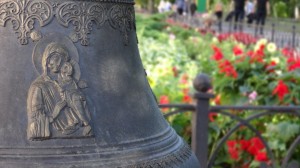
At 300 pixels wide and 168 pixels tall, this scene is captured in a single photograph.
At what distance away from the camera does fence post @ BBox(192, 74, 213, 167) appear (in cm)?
379

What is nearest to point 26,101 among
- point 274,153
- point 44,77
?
point 44,77

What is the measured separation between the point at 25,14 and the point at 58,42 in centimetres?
12

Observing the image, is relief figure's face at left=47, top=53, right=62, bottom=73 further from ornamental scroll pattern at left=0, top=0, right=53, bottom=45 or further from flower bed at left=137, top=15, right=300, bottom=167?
flower bed at left=137, top=15, right=300, bottom=167

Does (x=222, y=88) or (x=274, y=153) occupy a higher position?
(x=222, y=88)

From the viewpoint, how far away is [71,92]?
1655 millimetres

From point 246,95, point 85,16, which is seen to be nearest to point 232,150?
point 246,95

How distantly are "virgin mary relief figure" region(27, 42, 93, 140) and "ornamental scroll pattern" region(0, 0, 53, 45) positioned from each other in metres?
0.08

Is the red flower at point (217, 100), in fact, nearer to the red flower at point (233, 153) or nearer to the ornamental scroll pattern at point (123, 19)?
the red flower at point (233, 153)

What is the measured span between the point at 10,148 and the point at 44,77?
0.21 meters

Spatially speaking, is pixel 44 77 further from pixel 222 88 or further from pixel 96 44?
pixel 222 88

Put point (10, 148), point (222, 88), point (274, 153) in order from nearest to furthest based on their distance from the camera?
point (10, 148), point (274, 153), point (222, 88)

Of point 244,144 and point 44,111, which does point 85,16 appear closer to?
point 44,111

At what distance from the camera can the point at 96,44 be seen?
1.77 m

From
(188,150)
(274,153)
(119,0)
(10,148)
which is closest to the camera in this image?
(10,148)
